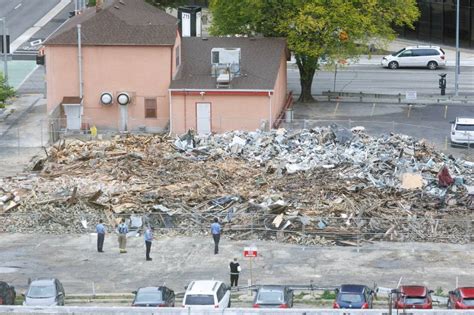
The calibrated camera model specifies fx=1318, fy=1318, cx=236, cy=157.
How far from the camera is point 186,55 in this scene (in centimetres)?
7556

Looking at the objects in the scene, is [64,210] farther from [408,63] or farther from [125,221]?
[408,63]

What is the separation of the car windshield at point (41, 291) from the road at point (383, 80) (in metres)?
44.6

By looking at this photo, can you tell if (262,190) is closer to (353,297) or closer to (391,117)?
(353,297)

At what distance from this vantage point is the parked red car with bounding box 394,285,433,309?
40406 millimetres

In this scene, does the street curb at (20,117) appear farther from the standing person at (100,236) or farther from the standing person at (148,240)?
the standing person at (148,240)

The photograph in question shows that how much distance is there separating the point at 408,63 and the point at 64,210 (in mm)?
44328

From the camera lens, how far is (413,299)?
134ft

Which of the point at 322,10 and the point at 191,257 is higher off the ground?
the point at 322,10

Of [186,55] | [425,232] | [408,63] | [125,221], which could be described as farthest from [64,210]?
[408,63]

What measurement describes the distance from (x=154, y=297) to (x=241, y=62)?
112ft

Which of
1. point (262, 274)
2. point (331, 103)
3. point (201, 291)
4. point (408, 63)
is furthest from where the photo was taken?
point (408, 63)

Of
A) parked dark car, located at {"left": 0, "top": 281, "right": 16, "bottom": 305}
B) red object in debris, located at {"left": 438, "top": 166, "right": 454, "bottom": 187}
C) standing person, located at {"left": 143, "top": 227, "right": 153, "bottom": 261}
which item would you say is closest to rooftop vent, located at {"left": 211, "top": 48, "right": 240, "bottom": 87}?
red object in debris, located at {"left": 438, "top": 166, "right": 454, "bottom": 187}

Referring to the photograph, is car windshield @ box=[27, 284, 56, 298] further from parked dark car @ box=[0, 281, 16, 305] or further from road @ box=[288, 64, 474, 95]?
road @ box=[288, 64, 474, 95]

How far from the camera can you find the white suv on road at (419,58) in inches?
3642
